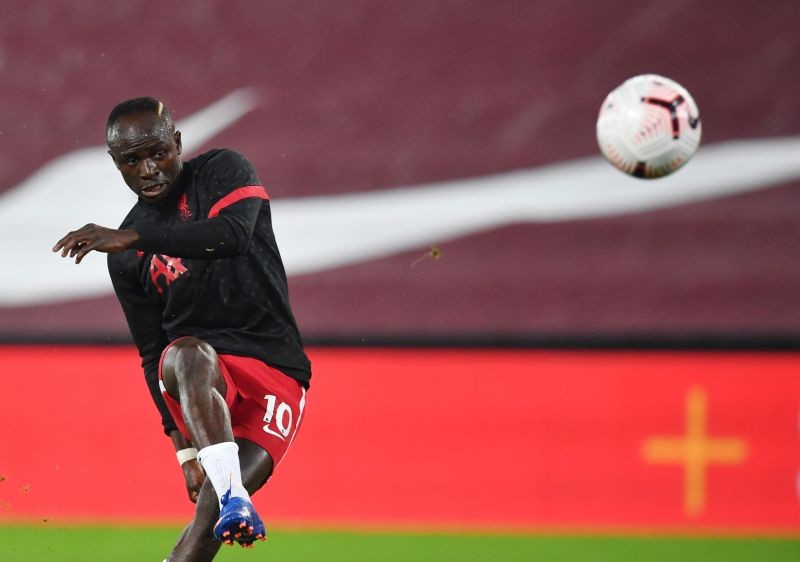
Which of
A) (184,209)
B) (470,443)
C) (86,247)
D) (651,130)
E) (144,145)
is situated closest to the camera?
(86,247)

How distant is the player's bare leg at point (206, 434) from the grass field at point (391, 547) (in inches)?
62.9

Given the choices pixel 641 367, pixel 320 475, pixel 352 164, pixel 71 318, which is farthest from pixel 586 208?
pixel 71 318

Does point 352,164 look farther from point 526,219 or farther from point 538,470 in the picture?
point 538,470

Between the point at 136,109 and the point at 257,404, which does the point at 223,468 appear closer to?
the point at 257,404

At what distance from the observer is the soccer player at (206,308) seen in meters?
3.40

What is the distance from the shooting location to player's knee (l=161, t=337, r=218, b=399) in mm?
3445

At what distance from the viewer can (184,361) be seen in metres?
3.46

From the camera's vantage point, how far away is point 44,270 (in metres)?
5.98

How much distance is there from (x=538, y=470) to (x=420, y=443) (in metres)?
0.59

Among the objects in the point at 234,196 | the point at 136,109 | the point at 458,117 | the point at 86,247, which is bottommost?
the point at 86,247

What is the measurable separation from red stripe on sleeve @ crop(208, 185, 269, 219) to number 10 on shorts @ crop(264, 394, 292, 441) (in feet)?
2.03

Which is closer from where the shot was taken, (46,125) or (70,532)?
(70,532)

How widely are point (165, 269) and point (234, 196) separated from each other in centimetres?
38

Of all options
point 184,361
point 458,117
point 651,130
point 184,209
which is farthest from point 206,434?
point 458,117
